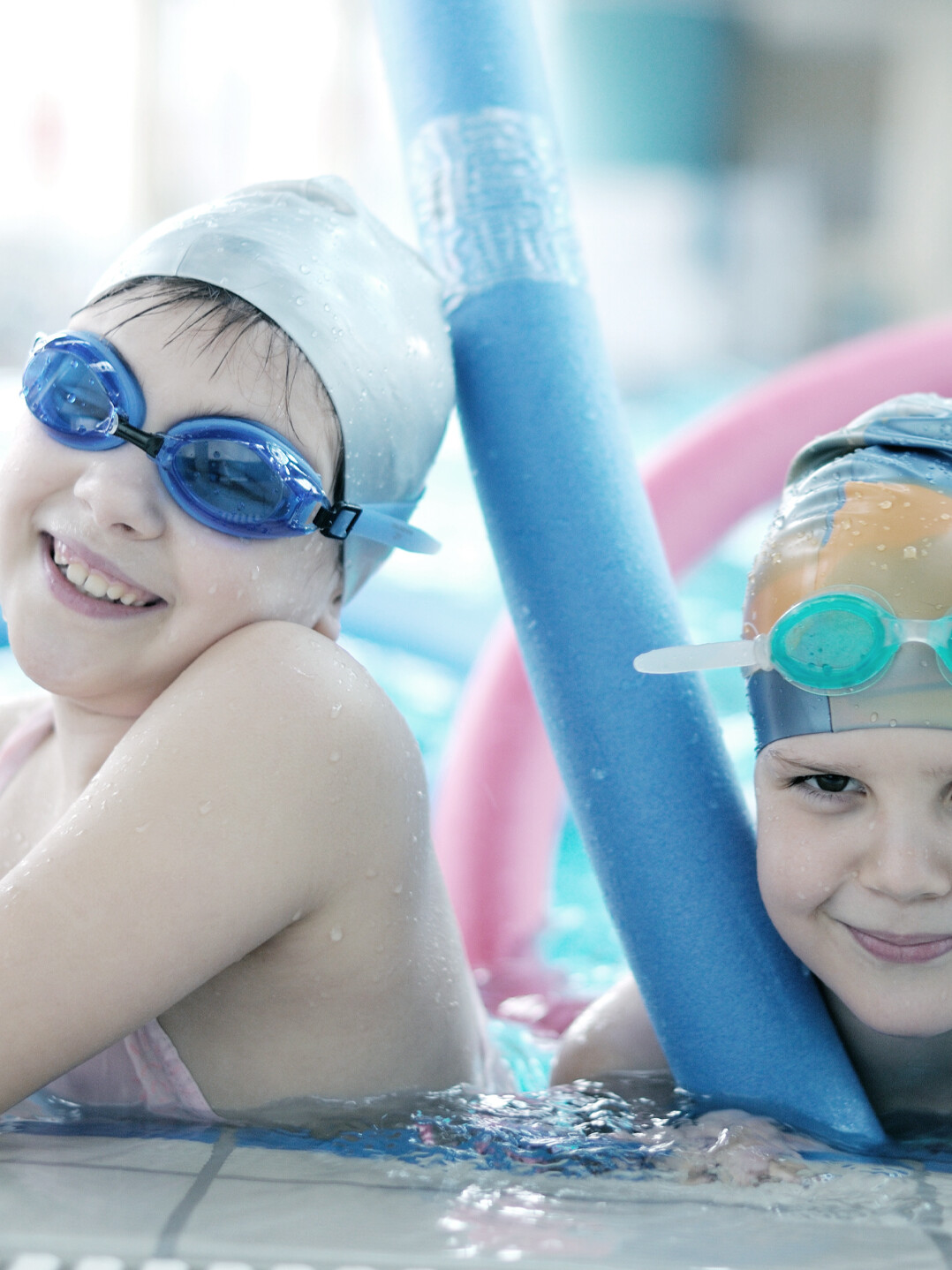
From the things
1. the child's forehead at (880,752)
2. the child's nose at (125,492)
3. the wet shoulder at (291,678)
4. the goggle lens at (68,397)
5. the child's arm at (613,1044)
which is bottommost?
the child's arm at (613,1044)

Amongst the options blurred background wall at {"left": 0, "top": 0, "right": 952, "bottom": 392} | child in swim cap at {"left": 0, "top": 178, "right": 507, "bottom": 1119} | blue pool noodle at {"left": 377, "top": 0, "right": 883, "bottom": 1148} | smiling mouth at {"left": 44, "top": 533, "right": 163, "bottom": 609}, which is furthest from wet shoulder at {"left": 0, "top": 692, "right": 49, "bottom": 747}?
blurred background wall at {"left": 0, "top": 0, "right": 952, "bottom": 392}

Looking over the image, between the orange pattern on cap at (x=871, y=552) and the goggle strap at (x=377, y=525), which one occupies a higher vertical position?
the goggle strap at (x=377, y=525)

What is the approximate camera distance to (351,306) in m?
1.73

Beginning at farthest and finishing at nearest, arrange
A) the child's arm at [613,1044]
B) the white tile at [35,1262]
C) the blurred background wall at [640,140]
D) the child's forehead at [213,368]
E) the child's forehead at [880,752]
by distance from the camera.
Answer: the blurred background wall at [640,140]
the child's arm at [613,1044]
the child's forehead at [213,368]
the child's forehead at [880,752]
the white tile at [35,1262]

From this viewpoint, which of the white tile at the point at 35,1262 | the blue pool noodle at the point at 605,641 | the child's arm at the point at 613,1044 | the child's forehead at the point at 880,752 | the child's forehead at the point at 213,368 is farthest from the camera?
the child's arm at the point at 613,1044

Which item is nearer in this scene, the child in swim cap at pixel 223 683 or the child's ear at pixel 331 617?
the child in swim cap at pixel 223 683

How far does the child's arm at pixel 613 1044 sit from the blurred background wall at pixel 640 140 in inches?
531

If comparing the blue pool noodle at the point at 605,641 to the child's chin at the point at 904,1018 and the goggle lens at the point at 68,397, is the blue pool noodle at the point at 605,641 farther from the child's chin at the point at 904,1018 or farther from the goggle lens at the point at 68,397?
the goggle lens at the point at 68,397

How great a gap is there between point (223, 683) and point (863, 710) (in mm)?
706

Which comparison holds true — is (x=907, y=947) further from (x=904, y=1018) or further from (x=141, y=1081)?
(x=141, y=1081)

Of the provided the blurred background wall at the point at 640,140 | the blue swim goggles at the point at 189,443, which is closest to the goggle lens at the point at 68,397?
the blue swim goggles at the point at 189,443

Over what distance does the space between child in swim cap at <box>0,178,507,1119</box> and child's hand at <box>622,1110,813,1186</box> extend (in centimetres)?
32

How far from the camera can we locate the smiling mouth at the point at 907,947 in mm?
1593

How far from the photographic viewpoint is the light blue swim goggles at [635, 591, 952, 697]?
1.51m
